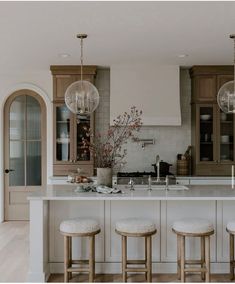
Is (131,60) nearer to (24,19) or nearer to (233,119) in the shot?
(233,119)

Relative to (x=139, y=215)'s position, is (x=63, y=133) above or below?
above

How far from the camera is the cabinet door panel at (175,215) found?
13.5 feet

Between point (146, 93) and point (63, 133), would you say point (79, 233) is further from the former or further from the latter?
Answer: point (146, 93)

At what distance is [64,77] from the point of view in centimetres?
627

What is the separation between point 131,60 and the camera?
590 cm

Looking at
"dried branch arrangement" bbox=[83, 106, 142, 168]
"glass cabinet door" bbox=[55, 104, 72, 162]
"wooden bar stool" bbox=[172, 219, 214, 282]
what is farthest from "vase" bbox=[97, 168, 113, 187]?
"glass cabinet door" bbox=[55, 104, 72, 162]

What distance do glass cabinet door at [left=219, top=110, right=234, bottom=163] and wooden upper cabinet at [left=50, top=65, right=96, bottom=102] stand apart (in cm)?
225

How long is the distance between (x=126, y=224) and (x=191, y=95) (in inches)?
136

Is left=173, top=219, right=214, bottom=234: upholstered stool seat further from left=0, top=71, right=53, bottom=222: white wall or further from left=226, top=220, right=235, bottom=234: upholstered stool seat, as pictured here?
left=0, top=71, right=53, bottom=222: white wall

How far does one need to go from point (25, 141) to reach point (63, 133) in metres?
0.92

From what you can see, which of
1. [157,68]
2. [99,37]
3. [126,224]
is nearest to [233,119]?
[157,68]

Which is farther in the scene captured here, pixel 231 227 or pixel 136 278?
pixel 136 278

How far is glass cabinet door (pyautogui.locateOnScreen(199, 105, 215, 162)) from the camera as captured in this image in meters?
6.26

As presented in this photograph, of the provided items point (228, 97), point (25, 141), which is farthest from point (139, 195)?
point (25, 141)
